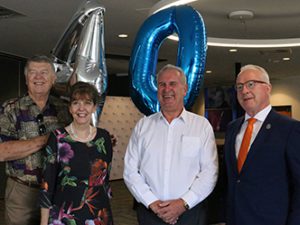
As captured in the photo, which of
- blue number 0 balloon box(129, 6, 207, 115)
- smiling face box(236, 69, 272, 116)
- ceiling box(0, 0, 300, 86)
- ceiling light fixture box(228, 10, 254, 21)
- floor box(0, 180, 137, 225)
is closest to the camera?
smiling face box(236, 69, 272, 116)

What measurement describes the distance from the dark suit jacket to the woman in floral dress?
708 mm

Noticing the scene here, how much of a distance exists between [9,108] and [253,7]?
3588 mm

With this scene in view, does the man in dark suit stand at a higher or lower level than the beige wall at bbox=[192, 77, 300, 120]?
lower

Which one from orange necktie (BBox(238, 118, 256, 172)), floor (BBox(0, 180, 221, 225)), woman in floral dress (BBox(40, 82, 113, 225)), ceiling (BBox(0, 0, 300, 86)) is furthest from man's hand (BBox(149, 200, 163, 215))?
floor (BBox(0, 180, 221, 225))

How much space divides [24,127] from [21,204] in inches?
16.4

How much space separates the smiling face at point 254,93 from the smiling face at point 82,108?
79 centimetres

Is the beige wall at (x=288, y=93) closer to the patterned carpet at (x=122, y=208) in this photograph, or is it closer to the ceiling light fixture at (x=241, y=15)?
the patterned carpet at (x=122, y=208)

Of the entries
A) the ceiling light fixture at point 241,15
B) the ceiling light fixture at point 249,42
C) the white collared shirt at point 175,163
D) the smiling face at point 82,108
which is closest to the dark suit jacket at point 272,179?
the white collared shirt at point 175,163

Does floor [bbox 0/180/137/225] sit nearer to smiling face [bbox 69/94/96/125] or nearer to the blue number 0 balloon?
the blue number 0 balloon

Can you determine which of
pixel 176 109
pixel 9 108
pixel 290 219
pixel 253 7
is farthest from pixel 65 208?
pixel 253 7

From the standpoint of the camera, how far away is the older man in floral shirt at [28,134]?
200cm

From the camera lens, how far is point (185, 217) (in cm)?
209

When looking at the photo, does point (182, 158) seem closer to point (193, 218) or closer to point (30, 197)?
point (193, 218)

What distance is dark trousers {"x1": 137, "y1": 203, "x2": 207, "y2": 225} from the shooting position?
2082 millimetres
